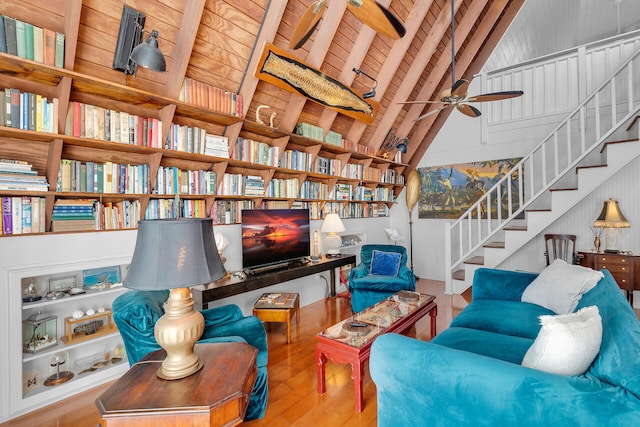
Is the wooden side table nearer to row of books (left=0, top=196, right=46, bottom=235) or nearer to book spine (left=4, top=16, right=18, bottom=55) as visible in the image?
row of books (left=0, top=196, right=46, bottom=235)

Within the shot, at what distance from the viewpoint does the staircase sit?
11.5 ft

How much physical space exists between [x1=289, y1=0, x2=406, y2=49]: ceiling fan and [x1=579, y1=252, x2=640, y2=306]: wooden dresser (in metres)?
3.78

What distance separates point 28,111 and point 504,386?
2.96 meters

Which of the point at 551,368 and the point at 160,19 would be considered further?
the point at 160,19

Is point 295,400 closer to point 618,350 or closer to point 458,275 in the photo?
point 618,350

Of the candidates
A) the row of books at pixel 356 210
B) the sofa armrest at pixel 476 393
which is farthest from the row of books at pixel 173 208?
the sofa armrest at pixel 476 393

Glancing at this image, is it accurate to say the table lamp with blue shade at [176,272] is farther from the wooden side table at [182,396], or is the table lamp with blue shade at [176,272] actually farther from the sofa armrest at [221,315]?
the sofa armrest at [221,315]

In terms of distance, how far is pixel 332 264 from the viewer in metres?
3.78

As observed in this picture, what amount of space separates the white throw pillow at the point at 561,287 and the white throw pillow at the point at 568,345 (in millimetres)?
1136

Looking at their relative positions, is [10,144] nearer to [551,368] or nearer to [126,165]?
[126,165]

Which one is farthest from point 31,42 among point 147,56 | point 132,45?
point 147,56

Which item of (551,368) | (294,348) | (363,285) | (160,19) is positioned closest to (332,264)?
(363,285)

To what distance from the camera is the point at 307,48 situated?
124 inches

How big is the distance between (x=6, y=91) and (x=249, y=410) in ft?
8.23
